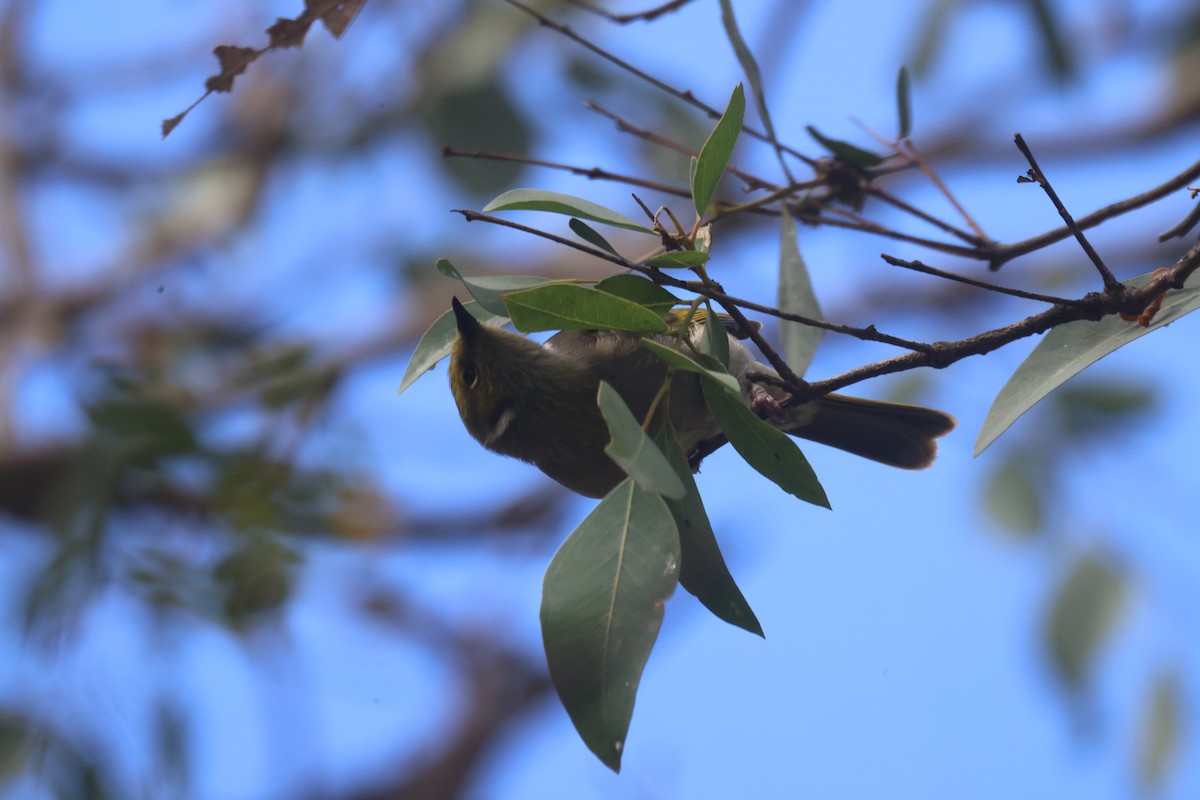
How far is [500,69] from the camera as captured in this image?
4438 millimetres

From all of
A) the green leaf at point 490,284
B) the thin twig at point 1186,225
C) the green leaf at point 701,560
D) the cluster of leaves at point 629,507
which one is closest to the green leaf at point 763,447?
the cluster of leaves at point 629,507

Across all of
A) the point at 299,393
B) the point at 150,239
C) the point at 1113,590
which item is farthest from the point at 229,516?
the point at 150,239

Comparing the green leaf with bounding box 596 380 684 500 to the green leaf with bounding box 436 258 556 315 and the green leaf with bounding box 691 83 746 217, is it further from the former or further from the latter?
the green leaf with bounding box 691 83 746 217

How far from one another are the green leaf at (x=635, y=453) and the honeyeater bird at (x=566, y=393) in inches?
39.7

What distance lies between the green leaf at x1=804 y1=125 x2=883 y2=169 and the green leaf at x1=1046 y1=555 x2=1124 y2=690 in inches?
106

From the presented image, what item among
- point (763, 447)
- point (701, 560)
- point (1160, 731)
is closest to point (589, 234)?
point (763, 447)

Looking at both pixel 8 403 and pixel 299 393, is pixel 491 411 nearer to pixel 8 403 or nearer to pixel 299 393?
pixel 299 393

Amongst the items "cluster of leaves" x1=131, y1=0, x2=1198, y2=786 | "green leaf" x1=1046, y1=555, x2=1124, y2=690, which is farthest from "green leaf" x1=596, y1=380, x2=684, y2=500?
"green leaf" x1=1046, y1=555, x2=1124, y2=690

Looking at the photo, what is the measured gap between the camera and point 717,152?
183cm

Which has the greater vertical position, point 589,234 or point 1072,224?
point 1072,224

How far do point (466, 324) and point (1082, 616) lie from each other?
125 inches

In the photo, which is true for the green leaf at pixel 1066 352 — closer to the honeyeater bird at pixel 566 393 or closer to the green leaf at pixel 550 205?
the green leaf at pixel 550 205

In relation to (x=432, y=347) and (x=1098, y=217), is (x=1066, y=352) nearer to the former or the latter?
(x=1098, y=217)

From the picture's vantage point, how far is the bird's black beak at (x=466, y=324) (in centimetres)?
243
